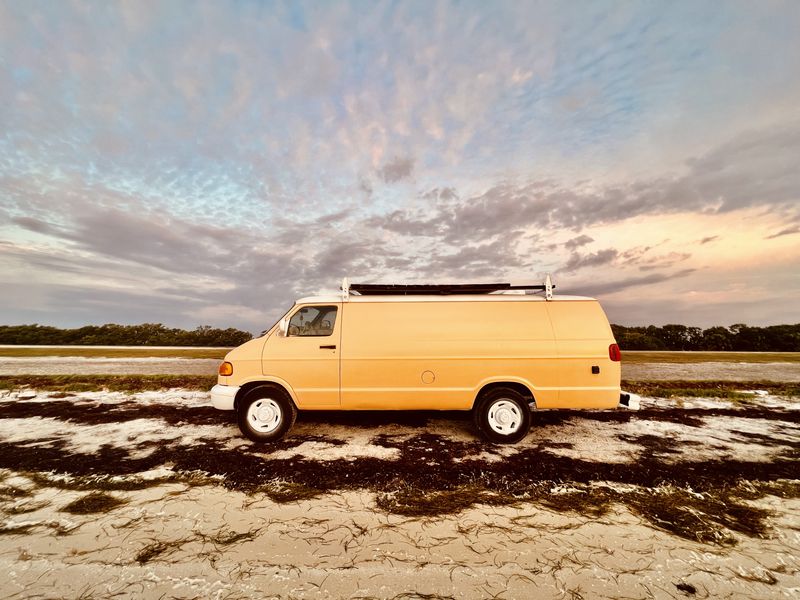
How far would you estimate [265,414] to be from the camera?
238 inches

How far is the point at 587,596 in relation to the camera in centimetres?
255

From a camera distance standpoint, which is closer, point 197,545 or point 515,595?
point 515,595

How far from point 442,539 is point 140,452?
483 centimetres

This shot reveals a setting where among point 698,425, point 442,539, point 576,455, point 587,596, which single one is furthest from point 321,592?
point 698,425

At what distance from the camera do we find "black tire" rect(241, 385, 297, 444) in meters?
5.94

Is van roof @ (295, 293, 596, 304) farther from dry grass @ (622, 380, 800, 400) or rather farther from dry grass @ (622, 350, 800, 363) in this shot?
dry grass @ (622, 350, 800, 363)

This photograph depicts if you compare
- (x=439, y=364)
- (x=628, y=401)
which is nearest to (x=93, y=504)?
(x=439, y=364)

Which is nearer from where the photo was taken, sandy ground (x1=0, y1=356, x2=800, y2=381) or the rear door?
the rear door

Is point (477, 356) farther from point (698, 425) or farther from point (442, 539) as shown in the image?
point (698, 425)

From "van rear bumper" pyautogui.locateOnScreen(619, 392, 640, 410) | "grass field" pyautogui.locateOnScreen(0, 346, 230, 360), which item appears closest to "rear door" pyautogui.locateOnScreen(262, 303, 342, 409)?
"van rear bumper" pyautogui.locateOnScreen(619, 392, 640, 410)

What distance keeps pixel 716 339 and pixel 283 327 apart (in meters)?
33.1

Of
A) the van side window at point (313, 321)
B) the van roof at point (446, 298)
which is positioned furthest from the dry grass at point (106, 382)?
the van roof at point (446, 298)

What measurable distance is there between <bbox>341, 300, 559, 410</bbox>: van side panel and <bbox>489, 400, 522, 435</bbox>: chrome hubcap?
15.1 inches

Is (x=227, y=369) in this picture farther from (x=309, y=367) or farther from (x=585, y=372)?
(x=585, y=372)
